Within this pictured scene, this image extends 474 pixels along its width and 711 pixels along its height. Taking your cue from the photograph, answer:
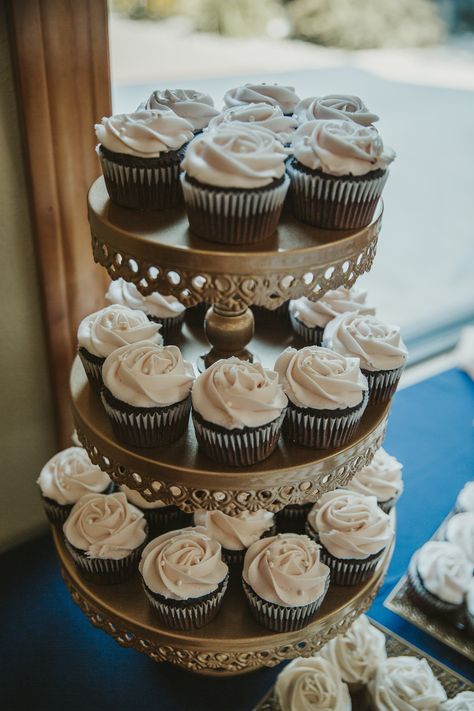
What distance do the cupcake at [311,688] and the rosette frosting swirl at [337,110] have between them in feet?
4.42

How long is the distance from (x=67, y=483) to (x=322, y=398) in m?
0.81

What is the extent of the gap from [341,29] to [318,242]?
1975mm

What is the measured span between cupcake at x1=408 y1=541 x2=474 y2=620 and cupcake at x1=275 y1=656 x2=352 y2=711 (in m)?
0.44

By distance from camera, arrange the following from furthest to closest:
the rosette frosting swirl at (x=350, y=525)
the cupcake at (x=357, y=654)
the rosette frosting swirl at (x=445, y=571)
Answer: the rosette frosting swirl at (x=445, y=571) → the cupcake at (x=357, y=654) → the rosette frosting swirl at (x=350, y=525)

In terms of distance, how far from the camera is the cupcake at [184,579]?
1481 millimetres

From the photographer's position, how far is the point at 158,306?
1742 millimetres

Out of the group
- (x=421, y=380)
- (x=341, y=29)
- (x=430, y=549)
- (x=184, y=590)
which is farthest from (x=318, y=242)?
(x=421, y=380)

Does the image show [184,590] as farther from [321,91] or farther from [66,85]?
[321,91]

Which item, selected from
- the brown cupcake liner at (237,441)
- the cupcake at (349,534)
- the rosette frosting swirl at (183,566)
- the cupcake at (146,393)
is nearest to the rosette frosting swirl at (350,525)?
the cupcake at (349,534)

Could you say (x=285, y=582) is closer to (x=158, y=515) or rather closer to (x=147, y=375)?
(x=158, y=515)

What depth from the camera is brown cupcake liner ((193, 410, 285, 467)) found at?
4.35 ft

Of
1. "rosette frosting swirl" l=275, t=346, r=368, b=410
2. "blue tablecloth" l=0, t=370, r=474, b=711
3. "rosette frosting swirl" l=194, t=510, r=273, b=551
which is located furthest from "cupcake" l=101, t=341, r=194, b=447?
"blue tablecloth" l=0, t=370, r=474, b=711

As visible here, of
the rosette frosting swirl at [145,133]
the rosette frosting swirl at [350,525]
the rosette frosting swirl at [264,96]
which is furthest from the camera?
the rosette frosting swirl at [350,525]

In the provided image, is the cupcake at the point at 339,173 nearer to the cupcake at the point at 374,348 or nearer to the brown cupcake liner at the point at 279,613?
the cupcake at the point at 374,348
